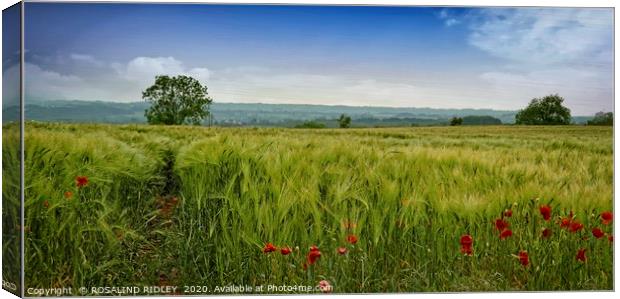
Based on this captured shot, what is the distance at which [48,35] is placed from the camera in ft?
17.3

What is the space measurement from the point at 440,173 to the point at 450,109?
1.55ft

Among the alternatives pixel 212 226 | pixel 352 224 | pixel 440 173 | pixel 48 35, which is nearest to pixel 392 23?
pixel 440 173

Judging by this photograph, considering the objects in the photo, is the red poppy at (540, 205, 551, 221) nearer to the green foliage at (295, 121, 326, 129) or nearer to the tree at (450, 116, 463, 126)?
the tree at (450, 116, 463, 126)

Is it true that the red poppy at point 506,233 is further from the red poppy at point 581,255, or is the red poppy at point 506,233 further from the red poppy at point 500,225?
the red poppy at point 581,255

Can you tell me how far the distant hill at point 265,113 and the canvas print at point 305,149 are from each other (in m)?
0.01

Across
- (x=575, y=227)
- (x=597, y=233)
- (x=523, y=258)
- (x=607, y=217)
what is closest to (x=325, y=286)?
(x=523, y=258)

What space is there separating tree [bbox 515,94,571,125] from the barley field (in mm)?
376

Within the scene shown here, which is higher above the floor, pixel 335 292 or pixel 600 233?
pixel 600 233

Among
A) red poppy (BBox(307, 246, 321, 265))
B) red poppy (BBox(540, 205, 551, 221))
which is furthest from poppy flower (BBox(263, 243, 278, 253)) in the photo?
red poppy (BBox(540, 205, 551, 221))

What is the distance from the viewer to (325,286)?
5289 millimetres

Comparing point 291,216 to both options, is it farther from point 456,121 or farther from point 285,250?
point 456,121

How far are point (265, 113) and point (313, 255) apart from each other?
3.38 feet

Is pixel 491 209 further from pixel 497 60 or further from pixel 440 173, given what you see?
pixel 497 60

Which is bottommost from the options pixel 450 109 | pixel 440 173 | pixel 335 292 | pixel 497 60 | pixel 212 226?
pixel 335 292
